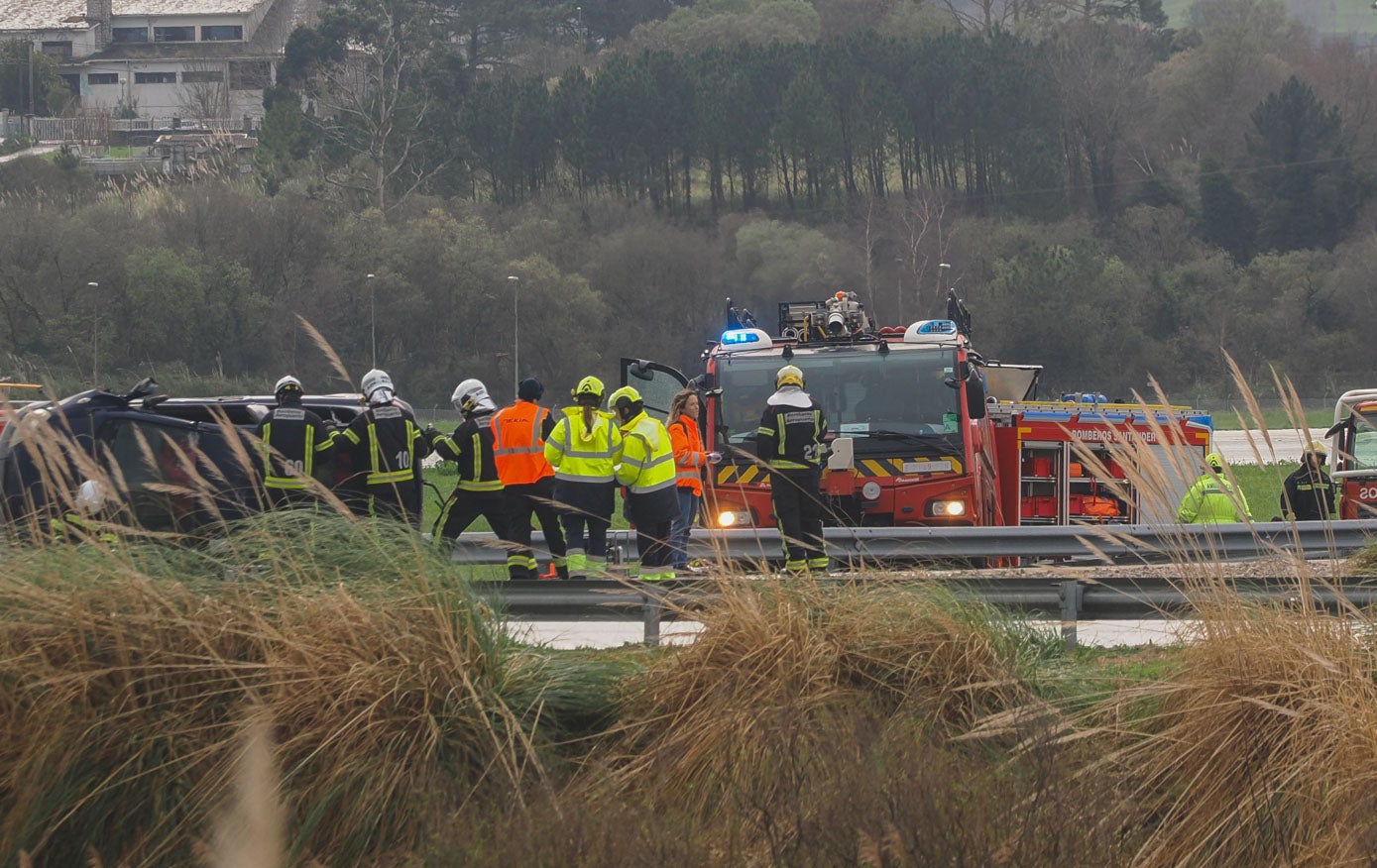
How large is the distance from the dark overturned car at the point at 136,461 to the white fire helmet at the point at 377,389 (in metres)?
0.48

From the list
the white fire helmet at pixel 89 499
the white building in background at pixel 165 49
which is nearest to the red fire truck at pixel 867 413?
the white fire helmet at pixel 89 499

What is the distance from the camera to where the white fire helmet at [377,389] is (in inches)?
420

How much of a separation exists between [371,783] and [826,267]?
69978 mm

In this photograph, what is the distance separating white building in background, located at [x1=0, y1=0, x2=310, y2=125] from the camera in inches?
4774

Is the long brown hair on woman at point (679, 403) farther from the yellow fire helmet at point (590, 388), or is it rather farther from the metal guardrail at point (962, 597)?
the metal guardrail at point (962, 597)

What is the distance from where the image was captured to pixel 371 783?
6.06 meters

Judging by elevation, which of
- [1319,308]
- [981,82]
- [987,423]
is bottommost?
[1319,308]

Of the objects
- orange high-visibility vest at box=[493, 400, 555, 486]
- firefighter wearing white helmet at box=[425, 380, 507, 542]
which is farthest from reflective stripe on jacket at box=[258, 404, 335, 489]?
orange high-visibility vest at box=[493, 400, 555, 486]

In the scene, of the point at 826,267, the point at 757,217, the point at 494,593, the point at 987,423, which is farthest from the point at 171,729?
the point at 757,217

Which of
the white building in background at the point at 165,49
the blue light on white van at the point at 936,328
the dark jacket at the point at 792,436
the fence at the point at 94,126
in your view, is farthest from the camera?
the white building in background at the point at 165,49

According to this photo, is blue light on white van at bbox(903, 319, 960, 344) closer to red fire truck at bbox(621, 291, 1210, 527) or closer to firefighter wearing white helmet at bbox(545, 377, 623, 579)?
red fire truck at bbox(621, 291, 1210, 527)

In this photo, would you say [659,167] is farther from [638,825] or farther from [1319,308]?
[638,825]

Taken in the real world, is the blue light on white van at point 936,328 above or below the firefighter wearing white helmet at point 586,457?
above

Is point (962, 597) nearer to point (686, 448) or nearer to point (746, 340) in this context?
point (686, 448)
